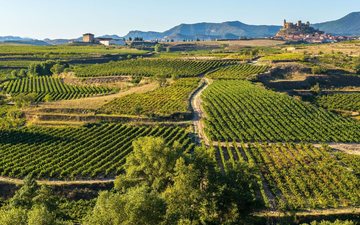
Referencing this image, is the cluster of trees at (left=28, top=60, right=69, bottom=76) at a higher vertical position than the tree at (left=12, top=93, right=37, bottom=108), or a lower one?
higher

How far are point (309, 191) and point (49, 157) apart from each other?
3962 cm

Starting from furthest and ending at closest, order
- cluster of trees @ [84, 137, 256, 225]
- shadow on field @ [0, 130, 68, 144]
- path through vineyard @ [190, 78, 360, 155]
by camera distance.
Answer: shadow on field @ [0, 130, 68, 144] → path through vineyard @ [190, 78, 360, 155] → cluster of trees @ [84, 137, 256, 225]

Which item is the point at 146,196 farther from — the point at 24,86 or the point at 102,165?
the point at 24,86

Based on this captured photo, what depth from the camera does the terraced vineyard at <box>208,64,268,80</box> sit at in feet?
354

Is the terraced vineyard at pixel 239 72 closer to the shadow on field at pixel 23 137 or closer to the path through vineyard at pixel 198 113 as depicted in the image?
the path through vineyard at pixel 198 113

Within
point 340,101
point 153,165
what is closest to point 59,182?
point 153,165

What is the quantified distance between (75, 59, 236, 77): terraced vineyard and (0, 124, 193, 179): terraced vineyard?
50884mm

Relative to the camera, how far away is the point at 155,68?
124 m

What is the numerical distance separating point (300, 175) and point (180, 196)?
22983mm

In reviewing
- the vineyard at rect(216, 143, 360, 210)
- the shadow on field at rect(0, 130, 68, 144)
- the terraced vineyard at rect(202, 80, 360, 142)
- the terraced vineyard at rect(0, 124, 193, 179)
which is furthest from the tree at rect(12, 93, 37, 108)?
the vineyard at rect(216, 143, 360, 210)

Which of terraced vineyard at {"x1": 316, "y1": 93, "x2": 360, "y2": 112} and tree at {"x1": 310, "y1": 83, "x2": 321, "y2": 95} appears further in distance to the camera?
tree at {"x1": 310, "y1": 83, "x2": 321, "y2": 95}

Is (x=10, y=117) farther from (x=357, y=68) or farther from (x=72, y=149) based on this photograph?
(x=357, y=68)

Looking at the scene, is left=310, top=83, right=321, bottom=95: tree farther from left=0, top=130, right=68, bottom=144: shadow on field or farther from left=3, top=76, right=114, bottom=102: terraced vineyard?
left=0, top=130, right=68, bottom=144: shadow on field

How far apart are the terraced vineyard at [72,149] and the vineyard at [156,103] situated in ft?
21.5
